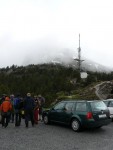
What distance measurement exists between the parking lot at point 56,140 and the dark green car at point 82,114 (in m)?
0.44

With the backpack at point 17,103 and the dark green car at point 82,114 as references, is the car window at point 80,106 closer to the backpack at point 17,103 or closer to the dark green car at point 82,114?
the dark green car at point 82,114

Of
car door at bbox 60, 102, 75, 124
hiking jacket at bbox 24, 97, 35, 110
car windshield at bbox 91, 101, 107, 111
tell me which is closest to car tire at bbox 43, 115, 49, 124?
car door at bbox 60, 102, 75, 124

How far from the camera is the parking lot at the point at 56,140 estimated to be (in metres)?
9.05

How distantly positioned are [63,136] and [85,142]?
1568 millimetres

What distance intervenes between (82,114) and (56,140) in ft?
8.38

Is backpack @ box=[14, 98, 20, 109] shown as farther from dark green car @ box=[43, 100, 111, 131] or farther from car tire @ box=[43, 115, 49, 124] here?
dark green car @ box=[43, 100, 111, 131]

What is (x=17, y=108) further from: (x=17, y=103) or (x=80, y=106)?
(x=80, y=106)

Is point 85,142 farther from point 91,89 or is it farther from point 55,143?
point 91,89

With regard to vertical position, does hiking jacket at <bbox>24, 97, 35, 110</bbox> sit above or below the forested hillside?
below

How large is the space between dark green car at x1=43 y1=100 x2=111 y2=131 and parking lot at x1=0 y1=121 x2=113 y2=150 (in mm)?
443

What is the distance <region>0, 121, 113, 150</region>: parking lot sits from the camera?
9055 millimetres

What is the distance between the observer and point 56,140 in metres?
10.4

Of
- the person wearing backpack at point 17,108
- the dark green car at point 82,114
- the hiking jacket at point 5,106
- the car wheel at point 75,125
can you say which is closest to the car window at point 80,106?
the dark green car at point 82,114

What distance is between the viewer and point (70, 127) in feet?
45.8
